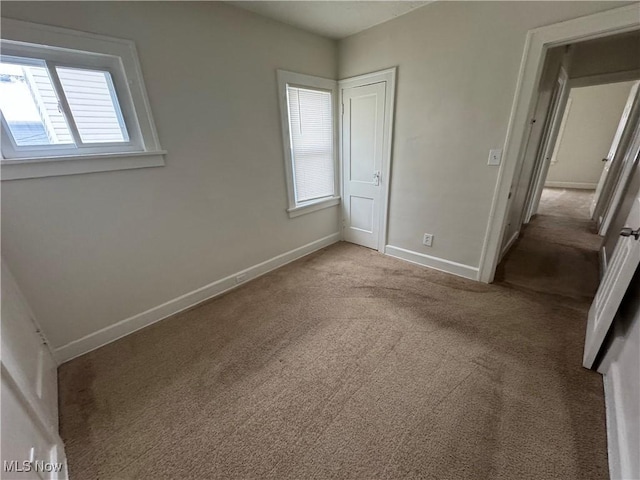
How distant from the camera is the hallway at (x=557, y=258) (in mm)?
2459

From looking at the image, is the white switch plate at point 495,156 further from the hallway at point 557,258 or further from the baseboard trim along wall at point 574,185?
the baseboard trim along wall at point 574,185

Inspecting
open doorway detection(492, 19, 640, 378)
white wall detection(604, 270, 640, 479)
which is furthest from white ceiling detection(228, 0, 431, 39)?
white wall detection(604, 270, 640, 479)

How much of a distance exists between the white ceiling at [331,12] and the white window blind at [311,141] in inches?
21.9

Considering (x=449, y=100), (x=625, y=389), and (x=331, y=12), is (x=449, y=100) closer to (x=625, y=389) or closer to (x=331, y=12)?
(x=331, y=12)

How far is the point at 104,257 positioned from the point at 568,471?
2882 millimetres

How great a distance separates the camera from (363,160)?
3.15 meters

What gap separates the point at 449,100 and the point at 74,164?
2.96 meters

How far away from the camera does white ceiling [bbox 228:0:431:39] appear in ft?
6.99

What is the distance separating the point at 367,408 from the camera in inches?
55.5

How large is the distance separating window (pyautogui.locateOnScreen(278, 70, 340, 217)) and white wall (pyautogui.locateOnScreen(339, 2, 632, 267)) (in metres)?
0.49

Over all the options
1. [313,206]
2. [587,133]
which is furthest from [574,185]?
[313,206]

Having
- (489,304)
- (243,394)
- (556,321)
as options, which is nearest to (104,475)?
(243,394)

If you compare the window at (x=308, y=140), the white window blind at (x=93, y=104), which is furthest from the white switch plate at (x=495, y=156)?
the white window blind at (x=93, y=104)

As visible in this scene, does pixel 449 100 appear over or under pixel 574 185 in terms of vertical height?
over
